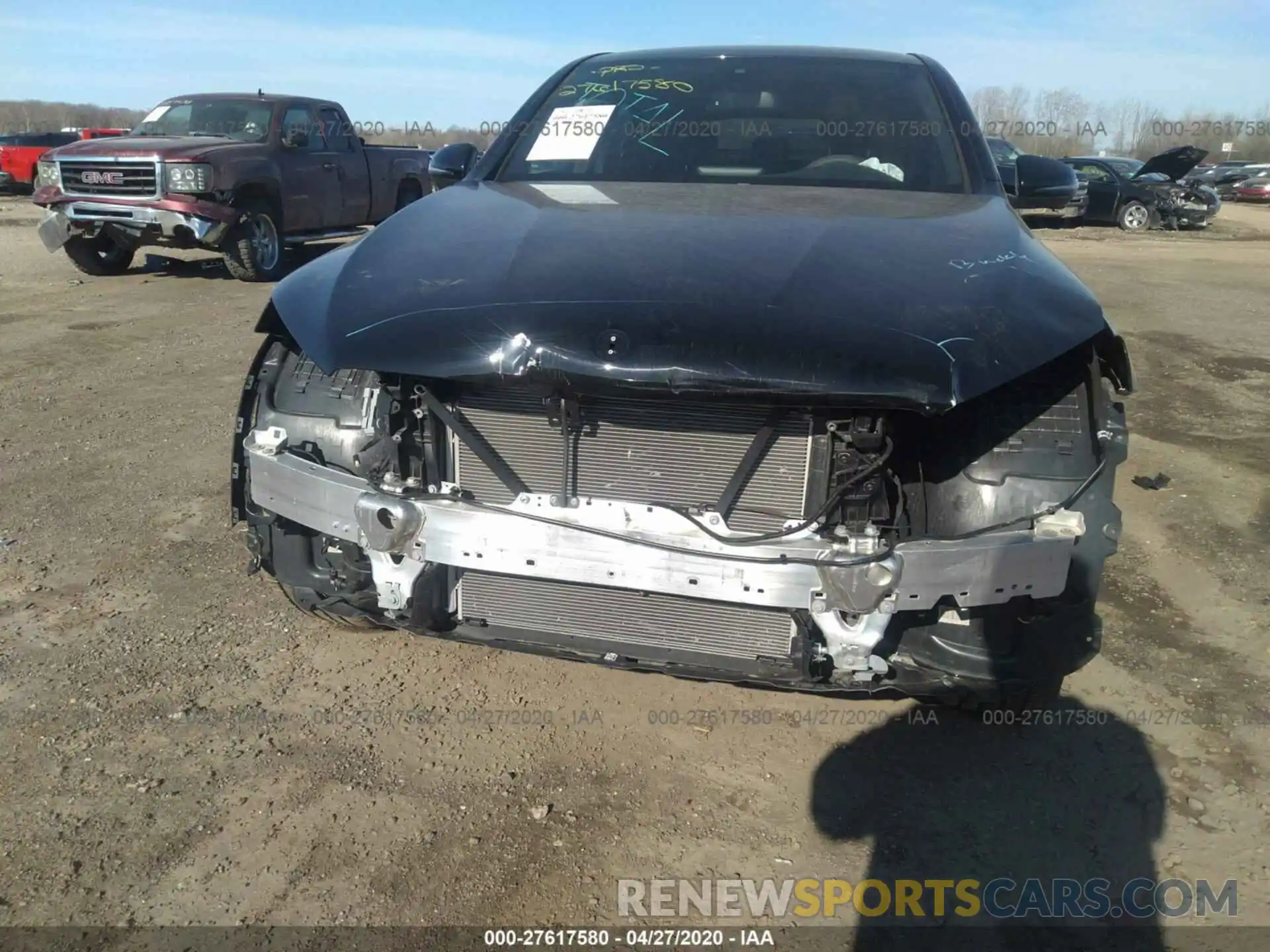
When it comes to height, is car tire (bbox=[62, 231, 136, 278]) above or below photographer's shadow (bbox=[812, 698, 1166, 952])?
above

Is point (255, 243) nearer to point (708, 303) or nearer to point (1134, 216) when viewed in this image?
point (708, 303)

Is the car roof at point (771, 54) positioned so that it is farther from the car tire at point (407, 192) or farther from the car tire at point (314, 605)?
the car tire at point (407, 192)

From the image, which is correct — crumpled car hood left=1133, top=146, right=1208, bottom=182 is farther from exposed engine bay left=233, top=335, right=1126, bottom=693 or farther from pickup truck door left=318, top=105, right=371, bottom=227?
exposed engine bay left=233, top=335, right=1126, bottom=693

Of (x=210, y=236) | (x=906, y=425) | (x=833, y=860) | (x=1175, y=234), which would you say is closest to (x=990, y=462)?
(x=906, y=425)

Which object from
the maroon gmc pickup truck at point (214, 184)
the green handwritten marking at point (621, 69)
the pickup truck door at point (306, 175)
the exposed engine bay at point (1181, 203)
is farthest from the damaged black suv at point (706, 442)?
the exposed engine bay at point (1181, 203)

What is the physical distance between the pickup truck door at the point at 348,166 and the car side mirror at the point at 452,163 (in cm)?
815

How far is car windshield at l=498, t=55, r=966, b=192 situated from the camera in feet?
10.4

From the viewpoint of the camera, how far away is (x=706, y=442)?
2.18m

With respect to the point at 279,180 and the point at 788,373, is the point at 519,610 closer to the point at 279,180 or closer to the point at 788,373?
the point at 788,373

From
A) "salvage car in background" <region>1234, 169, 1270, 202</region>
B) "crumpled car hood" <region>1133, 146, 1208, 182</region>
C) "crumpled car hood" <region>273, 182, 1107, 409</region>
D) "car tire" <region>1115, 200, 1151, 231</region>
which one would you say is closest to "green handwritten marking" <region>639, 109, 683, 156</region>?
"crumpled car hood" <region>273, 182, 1107, 409</region>

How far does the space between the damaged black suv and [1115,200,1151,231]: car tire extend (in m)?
17.9

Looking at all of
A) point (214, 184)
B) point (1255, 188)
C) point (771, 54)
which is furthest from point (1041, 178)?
point (1255, 188)

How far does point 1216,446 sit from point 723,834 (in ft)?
13.6

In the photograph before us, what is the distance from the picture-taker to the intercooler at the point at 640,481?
Result: 2160 millimetres
